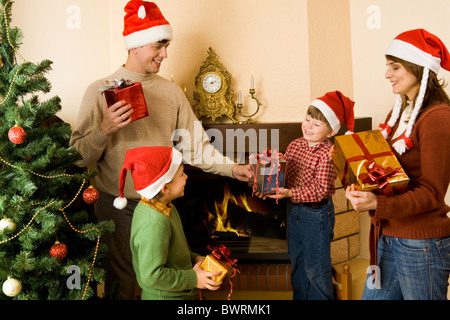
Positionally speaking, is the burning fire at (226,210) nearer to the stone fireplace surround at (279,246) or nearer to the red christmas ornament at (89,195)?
the stone fireplace surround at (279,246)

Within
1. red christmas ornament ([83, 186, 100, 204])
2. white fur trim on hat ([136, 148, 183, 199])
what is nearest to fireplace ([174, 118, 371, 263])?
red christmas ornament ([83, 186, 100, 204])

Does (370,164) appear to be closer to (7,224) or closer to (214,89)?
(7,224)

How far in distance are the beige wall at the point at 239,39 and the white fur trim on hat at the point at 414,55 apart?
1.10 meters

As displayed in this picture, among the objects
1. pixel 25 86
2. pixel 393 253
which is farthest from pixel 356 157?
pixel 25 86

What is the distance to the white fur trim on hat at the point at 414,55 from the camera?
1.66 m

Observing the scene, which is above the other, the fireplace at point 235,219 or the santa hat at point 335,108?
the santa hat at point 335,108

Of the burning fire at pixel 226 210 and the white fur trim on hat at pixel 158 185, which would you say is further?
the burning fire at pixel 226 210

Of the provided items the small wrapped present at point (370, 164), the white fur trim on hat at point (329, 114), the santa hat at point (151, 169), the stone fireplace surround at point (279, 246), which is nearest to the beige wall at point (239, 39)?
the stone fireplace surround at point (279, 246)

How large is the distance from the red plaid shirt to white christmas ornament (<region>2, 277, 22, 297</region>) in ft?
4.07

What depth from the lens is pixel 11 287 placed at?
1.65 meters

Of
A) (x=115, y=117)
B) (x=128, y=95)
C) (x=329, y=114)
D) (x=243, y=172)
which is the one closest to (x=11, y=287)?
(x=115, y=117)

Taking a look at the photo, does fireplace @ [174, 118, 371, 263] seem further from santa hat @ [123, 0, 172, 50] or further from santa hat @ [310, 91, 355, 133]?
santa hat @ [123, 0, 172, 50]

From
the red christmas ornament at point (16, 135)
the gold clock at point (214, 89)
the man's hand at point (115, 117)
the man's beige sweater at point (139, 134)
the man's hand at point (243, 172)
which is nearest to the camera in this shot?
the red christmas ornament at point (16, 135)

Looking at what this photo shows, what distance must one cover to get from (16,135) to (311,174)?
1314 mm
